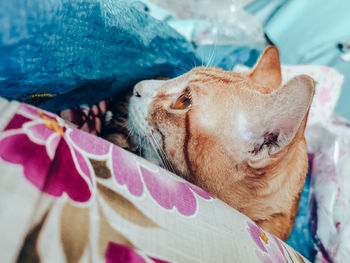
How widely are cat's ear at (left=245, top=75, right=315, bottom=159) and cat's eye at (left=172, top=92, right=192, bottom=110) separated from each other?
0.23m

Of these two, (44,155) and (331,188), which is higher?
(44,155)

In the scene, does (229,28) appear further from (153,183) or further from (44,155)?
(44,155)

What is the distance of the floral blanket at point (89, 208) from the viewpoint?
31 centimetres

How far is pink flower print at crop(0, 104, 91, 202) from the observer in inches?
13.6

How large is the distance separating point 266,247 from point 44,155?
Result: 48 centimetres

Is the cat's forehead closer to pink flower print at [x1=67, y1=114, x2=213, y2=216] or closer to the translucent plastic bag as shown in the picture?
pink flower print at [x1=67, y1=114, x2=213, y2=216]

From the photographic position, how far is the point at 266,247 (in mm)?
563

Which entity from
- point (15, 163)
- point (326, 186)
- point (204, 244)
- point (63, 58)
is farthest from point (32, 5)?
point (326, 186)

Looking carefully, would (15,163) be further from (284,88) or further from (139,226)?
(284,88)

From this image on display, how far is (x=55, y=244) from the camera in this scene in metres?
0.31

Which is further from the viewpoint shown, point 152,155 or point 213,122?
point 152,155

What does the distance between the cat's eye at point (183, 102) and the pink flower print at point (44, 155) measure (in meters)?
0.58

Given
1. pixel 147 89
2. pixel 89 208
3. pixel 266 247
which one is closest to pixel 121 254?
pixel 89 208

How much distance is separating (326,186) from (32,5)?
139cm
